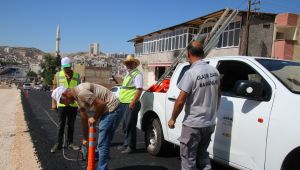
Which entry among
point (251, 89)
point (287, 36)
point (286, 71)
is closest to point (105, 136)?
point (251, 89)

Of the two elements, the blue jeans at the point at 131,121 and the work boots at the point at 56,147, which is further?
the blue jeans at the point at 131,121

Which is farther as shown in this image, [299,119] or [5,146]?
[5,146]

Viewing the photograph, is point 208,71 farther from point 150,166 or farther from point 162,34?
point 162,34

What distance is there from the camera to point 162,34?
136 feet

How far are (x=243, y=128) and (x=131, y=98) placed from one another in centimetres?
298

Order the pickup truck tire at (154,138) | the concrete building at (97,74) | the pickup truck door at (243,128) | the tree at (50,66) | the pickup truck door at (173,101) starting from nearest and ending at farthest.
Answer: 1. the pickup truck door at (243,128)
2. the pickup truck door at (173,101)
3. the pickup truck tire at (154,138)
4. the concrete building at (97,74)
5. the tree at (50,66)

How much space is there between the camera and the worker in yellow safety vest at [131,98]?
265 inches

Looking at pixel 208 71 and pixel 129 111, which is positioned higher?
pixel 208 71

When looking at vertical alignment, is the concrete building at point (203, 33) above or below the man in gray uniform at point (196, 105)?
above

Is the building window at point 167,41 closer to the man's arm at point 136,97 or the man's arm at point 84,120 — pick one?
the man's arm at point 136,97

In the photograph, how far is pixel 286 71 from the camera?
178 inches

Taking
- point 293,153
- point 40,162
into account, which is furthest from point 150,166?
point 293,153

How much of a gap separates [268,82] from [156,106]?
8.24 ft

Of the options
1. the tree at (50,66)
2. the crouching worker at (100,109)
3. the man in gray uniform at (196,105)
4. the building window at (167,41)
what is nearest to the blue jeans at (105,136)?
the crouching worker at (100,109)
